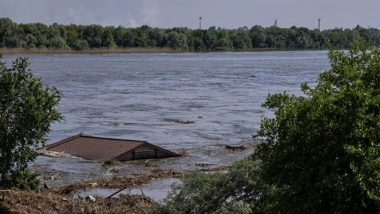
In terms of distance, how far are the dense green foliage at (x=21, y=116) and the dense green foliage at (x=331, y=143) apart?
9193mm

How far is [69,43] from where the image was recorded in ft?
520

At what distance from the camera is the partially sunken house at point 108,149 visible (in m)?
26.3

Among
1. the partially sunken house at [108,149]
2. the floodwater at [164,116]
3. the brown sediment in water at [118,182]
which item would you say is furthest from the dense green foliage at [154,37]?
the brown sediment in water at [118,182]

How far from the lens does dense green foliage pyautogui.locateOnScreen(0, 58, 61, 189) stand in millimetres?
17109

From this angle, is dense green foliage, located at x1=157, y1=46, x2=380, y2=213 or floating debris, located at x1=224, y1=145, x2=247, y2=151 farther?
floating debris, located at x1=224, y1=145, x2=247, y2=151

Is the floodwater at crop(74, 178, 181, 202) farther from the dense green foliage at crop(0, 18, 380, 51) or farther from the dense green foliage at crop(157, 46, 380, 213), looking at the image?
the dense green foliage at crop(0, 18, 380, 51)

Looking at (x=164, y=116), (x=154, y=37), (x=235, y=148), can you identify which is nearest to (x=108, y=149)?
(x=235, y=148)

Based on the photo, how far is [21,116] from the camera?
17.1 meters

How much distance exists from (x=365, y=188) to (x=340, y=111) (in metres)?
0.94

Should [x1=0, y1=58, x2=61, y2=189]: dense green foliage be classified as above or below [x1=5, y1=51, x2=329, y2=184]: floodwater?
above

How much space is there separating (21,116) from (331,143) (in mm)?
10798

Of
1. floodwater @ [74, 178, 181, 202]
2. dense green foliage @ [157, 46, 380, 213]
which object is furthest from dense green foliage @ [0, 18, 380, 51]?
dense green foliage @ [157, 46, 380, 213]

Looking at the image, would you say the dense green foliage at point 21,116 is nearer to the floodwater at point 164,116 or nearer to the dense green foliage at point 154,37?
the floodwater at point 164,116

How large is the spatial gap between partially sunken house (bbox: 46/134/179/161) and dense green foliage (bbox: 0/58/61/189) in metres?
8.51
